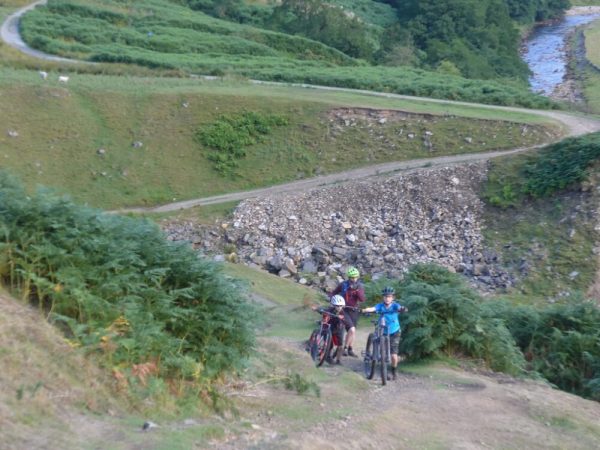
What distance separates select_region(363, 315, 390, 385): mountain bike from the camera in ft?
43.7

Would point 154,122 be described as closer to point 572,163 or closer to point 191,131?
point 191,131

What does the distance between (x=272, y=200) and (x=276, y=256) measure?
372cm

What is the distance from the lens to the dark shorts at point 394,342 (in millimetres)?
13688

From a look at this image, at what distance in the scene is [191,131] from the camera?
126 feet

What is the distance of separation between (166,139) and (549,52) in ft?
195

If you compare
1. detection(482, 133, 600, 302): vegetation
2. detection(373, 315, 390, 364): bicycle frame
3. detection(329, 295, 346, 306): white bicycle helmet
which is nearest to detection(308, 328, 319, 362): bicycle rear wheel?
detection(329, 295, 346, 306): white bicycle helmet

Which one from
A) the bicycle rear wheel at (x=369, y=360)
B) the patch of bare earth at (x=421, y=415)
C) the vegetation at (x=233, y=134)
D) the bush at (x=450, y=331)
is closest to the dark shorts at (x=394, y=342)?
the bicycle rear wheel at (x=369, y=360)

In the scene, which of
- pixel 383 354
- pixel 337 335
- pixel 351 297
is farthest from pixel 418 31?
pixel 383 354

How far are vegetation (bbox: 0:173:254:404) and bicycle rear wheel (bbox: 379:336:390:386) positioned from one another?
2712 mm

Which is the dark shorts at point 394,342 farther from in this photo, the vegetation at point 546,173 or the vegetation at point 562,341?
the vegetation at point 546,173

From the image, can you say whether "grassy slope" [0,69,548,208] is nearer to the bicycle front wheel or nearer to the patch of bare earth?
the bicycle front wheel

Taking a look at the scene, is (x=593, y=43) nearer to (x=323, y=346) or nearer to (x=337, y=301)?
(x=337, y=301)

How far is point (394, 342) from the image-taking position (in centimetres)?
1372

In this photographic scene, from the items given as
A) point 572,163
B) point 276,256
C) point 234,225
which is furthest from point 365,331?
point 572,163
